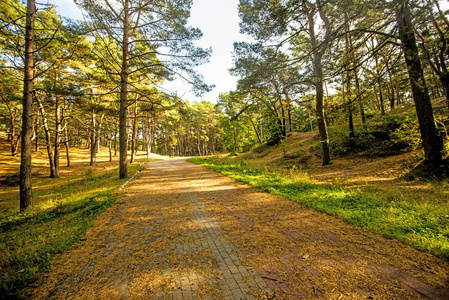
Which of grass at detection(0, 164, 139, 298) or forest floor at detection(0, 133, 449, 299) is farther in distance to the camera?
grass at detection(0, 164, 139, 298)

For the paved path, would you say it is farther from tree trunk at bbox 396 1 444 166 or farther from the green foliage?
the green foliage

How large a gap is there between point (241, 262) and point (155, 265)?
4.04 ft

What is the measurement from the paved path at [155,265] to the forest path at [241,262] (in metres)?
0.01

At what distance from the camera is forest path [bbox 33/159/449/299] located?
2004 millimetres

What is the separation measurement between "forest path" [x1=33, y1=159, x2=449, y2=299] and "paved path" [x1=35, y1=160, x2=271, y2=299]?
0.01 meters

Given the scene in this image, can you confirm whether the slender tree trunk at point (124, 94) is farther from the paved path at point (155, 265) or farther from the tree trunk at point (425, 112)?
the tree trunk at point (425, 112)

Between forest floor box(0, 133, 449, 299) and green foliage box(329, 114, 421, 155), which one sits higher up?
green foliage box(329, 114, 421, 155)

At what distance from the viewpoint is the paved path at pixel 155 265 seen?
81.2 inches

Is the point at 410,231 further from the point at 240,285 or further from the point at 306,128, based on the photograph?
the point at 306,128

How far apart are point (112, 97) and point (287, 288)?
67.7 feet

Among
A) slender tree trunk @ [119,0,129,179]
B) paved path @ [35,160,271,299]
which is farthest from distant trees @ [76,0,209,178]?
paved path @ [35,160,271,299]

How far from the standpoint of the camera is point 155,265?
255cm

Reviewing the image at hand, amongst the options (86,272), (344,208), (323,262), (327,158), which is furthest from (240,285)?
(327,158)

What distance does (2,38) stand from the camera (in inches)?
444
